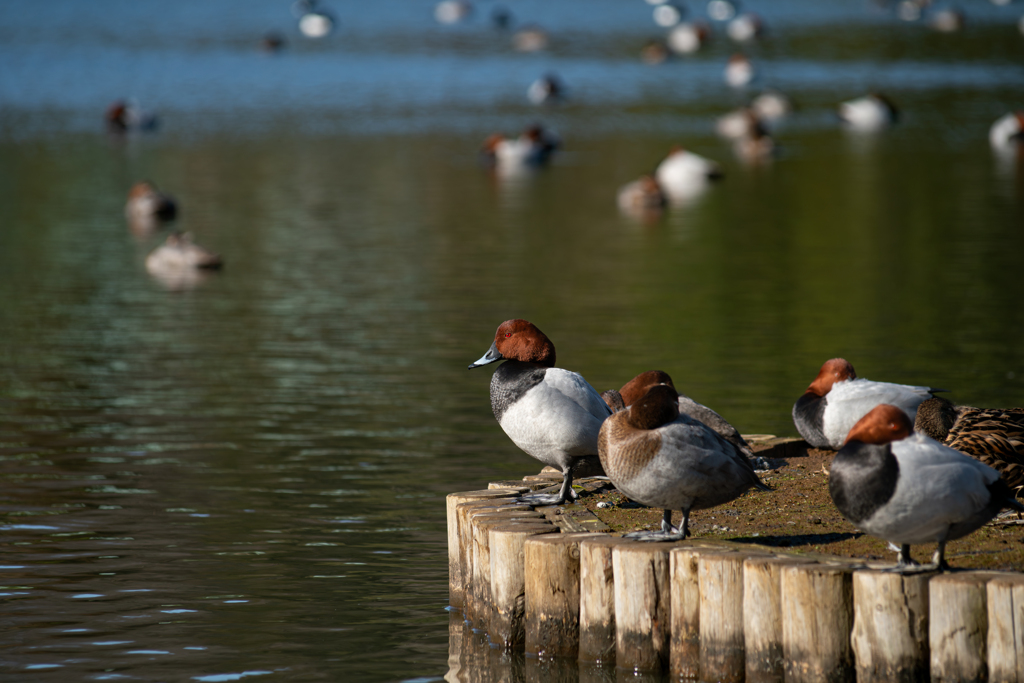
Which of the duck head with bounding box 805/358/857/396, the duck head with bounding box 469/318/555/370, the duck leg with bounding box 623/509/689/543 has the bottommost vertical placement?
the duck leg with bounding box 623/509/689/543

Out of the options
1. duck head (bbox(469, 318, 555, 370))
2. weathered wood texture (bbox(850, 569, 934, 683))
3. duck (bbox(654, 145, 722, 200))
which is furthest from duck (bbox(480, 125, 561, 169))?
weathered wood texture (bbox(850, 569, 934, 683))

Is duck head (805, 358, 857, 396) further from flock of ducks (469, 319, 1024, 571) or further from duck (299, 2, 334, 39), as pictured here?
duck (299, 2, 334, 39)

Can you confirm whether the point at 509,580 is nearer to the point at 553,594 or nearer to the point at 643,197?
the point at 553,594

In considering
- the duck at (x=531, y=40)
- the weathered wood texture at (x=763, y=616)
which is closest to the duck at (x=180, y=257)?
the weathered wood texture at (x=763, y=616)

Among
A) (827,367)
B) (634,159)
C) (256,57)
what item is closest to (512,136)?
(634,159)

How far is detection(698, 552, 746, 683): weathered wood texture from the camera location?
7766mm

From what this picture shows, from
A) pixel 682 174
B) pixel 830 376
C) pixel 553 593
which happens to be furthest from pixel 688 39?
pixel 553 593

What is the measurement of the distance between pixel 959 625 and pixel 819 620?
0.74 meters

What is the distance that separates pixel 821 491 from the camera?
32.8 feet

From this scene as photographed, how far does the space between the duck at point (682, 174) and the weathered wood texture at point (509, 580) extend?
97.0ft

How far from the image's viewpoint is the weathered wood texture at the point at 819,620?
747cm

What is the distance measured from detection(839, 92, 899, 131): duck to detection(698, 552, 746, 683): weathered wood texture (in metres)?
44.2

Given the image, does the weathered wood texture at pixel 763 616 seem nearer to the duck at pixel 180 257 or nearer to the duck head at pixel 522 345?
the duck head at pixel 522 345

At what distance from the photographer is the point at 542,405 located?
9.27 meters
